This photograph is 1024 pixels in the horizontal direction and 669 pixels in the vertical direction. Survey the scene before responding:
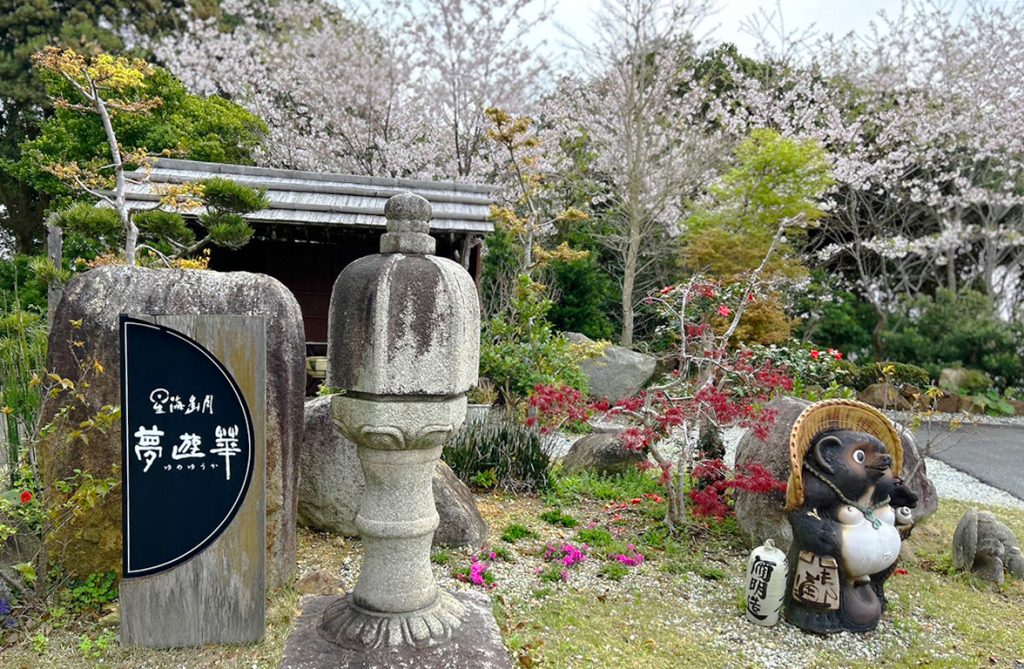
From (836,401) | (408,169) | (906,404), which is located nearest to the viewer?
(836,401)

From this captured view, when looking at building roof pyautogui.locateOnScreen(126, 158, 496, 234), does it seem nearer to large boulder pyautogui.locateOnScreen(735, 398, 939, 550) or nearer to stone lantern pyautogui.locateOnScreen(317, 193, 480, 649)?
large boulder pyautogui.locateOnScreen(735, 398, 939, 550)

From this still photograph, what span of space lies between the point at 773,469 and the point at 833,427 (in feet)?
2.59

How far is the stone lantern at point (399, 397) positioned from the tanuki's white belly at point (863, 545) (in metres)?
2.15

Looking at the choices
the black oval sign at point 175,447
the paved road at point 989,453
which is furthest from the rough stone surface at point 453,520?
the paved road at point 989,453

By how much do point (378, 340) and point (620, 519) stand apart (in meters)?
3.24

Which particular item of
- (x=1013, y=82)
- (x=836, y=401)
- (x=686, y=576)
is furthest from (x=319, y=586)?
(x=1013, y=82)

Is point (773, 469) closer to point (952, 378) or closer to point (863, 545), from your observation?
point (863, 545)

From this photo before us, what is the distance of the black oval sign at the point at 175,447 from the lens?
2.99m

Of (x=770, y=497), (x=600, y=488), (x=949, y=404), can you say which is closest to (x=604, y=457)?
(x=600, y=488)

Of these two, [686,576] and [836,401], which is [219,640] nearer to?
[686,576]

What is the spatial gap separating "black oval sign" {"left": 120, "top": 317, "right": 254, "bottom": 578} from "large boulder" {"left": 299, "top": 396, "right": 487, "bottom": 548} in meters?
1.30

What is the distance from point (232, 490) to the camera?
311 cm

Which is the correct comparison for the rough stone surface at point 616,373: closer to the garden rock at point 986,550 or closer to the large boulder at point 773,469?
the large boulder at point 773,469

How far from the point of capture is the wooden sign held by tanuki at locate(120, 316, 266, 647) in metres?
3.00
